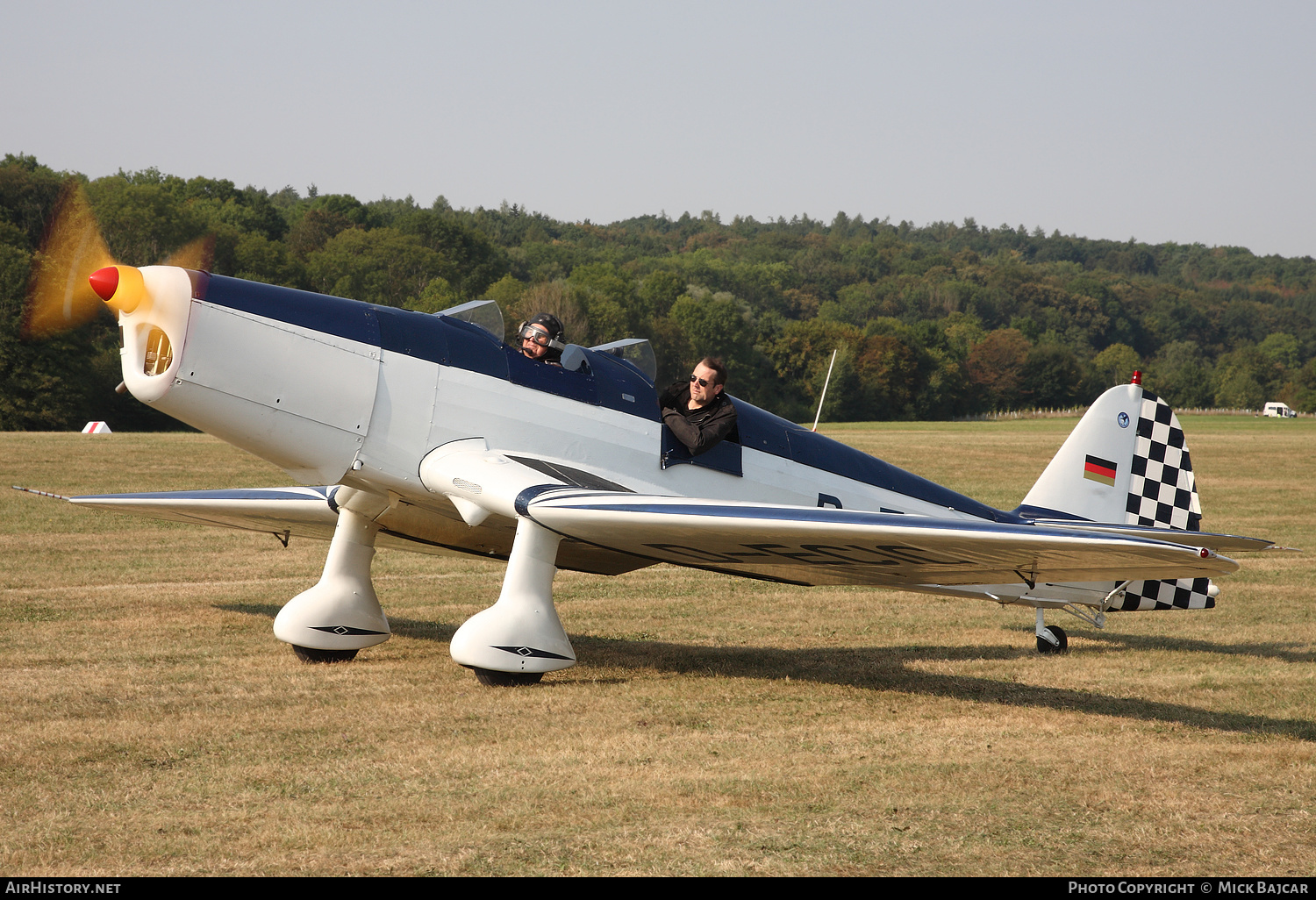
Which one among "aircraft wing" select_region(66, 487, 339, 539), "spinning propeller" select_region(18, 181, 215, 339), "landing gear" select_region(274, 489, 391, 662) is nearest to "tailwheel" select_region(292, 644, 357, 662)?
"landing gear" select_region(274, 489, 391, 662)

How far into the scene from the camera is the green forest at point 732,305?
49688mm

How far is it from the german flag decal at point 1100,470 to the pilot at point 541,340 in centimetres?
410

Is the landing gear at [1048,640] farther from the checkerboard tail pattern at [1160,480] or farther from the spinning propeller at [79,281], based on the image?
the spinning propeller at [79,281]

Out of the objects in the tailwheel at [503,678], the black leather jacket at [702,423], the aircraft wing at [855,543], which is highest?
the black leather jacket at [702,423]

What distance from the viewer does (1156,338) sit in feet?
512

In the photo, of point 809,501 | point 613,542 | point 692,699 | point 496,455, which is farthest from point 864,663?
point 496,455

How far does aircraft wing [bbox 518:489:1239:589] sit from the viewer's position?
5.30 meters

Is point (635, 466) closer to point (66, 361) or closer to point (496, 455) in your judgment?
point (496, 455)

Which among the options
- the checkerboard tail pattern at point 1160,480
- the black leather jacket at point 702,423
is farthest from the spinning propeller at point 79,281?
the checkerboard tail pattern at point 1160,480

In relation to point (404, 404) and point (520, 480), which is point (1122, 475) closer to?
point (520, 480)

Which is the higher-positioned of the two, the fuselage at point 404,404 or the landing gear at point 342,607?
the fuselage at point 404,404

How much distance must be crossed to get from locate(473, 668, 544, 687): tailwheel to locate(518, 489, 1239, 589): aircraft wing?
2.87 feet

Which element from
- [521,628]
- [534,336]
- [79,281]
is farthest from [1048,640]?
[79,281]

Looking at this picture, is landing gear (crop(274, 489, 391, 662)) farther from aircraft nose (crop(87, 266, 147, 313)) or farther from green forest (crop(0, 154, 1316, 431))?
green forest (crop(0, 154, 1316, 431))
